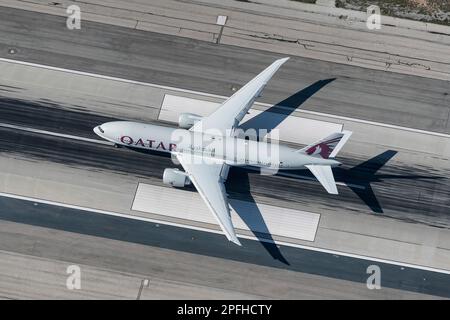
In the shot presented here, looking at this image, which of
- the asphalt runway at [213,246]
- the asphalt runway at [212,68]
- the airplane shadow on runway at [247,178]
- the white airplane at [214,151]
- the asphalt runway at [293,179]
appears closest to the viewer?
the white airplane at [214,151]

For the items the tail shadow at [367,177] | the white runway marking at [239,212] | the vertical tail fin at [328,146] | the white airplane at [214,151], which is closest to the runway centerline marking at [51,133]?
the white airplane at [214,151]

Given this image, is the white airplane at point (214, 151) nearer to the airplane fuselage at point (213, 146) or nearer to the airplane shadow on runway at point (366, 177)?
the airplane fuselage at point (213, 146)

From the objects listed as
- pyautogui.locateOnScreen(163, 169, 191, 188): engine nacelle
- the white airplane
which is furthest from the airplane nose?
pyautogui.locateOnScreen(163, 169, 191, 188): engine nacelle

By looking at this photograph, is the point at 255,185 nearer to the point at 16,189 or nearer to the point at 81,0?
the point at 16,189

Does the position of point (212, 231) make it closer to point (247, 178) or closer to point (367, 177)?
point (247, 178)

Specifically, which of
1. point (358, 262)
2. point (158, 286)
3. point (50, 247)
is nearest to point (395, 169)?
point (358, 262)

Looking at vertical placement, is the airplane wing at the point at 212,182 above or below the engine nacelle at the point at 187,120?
below

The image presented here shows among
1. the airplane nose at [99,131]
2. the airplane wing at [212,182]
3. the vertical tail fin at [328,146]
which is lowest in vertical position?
the airplane wing at [212,182]
